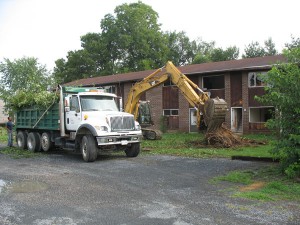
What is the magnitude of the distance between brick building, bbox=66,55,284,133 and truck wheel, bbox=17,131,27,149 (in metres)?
14.3

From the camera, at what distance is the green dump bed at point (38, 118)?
53.6 feet

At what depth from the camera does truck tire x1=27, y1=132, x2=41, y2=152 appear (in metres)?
17.7

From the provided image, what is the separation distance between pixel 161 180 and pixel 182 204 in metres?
2.64

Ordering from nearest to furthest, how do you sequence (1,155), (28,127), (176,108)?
(1,155) < (28,127) < (176,108)

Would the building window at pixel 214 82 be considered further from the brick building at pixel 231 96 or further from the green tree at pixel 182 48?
the green tree at pixel 182 48

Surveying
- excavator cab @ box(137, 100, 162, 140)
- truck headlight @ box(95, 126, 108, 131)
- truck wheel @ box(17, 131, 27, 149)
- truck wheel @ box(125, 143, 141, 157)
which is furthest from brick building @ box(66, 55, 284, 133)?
truck headlight @ box(95, 126, 108, 131)

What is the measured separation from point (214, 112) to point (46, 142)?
7.88 meters

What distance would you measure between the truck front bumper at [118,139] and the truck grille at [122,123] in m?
0.29

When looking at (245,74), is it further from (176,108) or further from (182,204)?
(182,204)

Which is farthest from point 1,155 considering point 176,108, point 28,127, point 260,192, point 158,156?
point 176,108

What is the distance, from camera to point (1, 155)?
17.1 metres

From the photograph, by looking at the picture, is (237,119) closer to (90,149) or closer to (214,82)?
(214,82)

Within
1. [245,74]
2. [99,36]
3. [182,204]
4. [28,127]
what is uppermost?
[99,36]

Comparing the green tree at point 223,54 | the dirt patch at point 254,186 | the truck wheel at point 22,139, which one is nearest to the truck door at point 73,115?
the truck wheel at point 22,139
